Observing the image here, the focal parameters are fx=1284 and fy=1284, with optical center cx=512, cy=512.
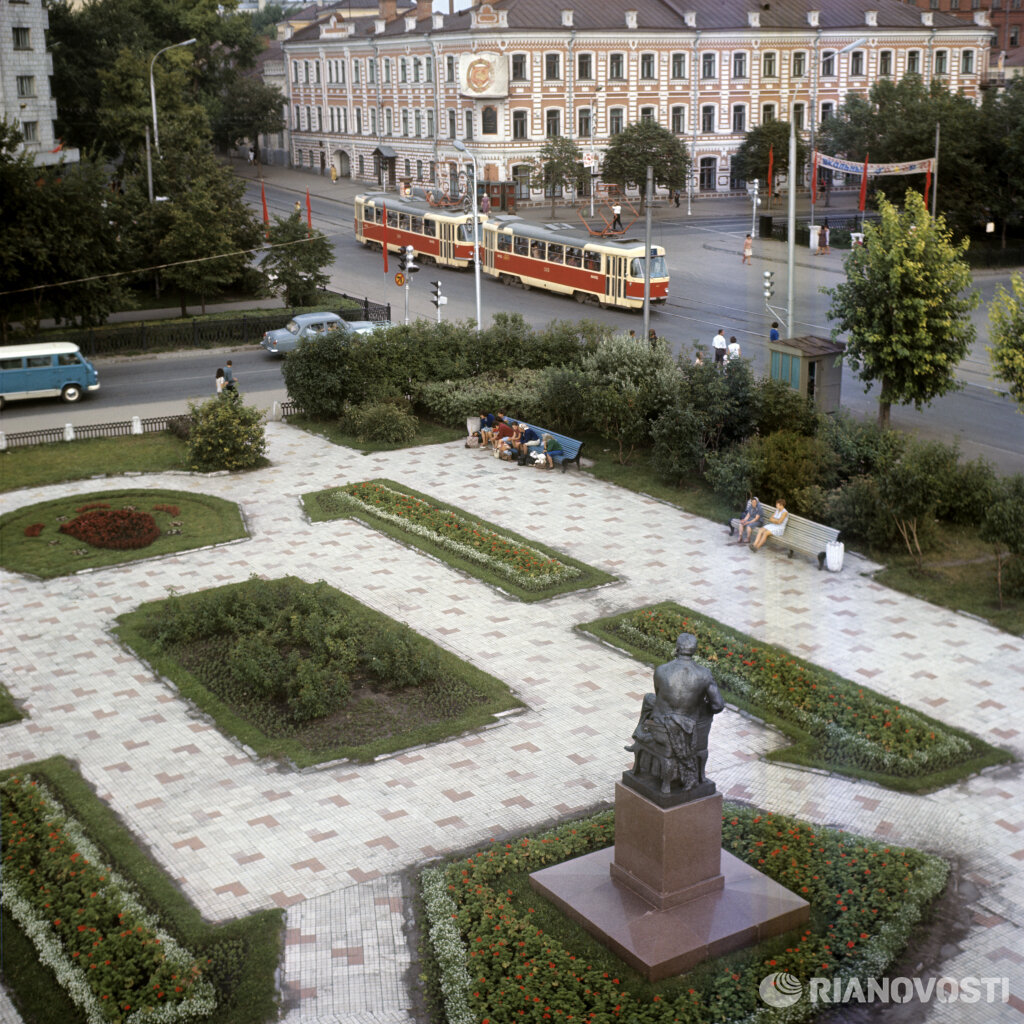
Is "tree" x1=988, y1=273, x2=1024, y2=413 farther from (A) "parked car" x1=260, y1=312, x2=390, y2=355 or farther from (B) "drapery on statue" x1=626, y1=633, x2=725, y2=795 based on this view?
(A) "parked car" x1=260, y1=312, x2=390, y2=355

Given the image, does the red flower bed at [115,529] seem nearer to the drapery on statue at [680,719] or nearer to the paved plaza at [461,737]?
the paved plaza at [461,737]

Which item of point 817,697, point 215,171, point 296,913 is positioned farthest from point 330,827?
point 215,171

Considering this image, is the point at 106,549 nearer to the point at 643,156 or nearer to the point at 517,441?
the point at 517,441

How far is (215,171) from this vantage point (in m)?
42.4

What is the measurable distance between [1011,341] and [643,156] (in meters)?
37.8

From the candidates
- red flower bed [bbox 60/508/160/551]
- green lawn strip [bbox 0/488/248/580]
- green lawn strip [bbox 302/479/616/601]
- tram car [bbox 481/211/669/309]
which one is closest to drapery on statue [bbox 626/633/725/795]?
green lawn strip [bbox 302/479/616/601]

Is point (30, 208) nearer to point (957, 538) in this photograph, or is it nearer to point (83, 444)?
point (83, 444)

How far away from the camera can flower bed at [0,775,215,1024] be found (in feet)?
34.7

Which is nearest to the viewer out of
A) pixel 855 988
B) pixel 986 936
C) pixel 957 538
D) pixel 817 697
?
pixel 855 988

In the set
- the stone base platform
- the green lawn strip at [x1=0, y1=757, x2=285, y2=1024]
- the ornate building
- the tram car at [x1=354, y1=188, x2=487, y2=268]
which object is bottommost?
the green lawn strip at [x1=0, y1=757, x2=285, y2=1024]

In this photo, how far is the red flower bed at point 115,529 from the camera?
2172 centimetres

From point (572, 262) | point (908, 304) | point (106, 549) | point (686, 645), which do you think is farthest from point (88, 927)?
point (572, 262)

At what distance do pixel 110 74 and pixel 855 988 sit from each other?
5670 centimetres

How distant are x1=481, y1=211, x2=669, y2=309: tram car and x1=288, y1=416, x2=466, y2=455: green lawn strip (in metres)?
12.9
